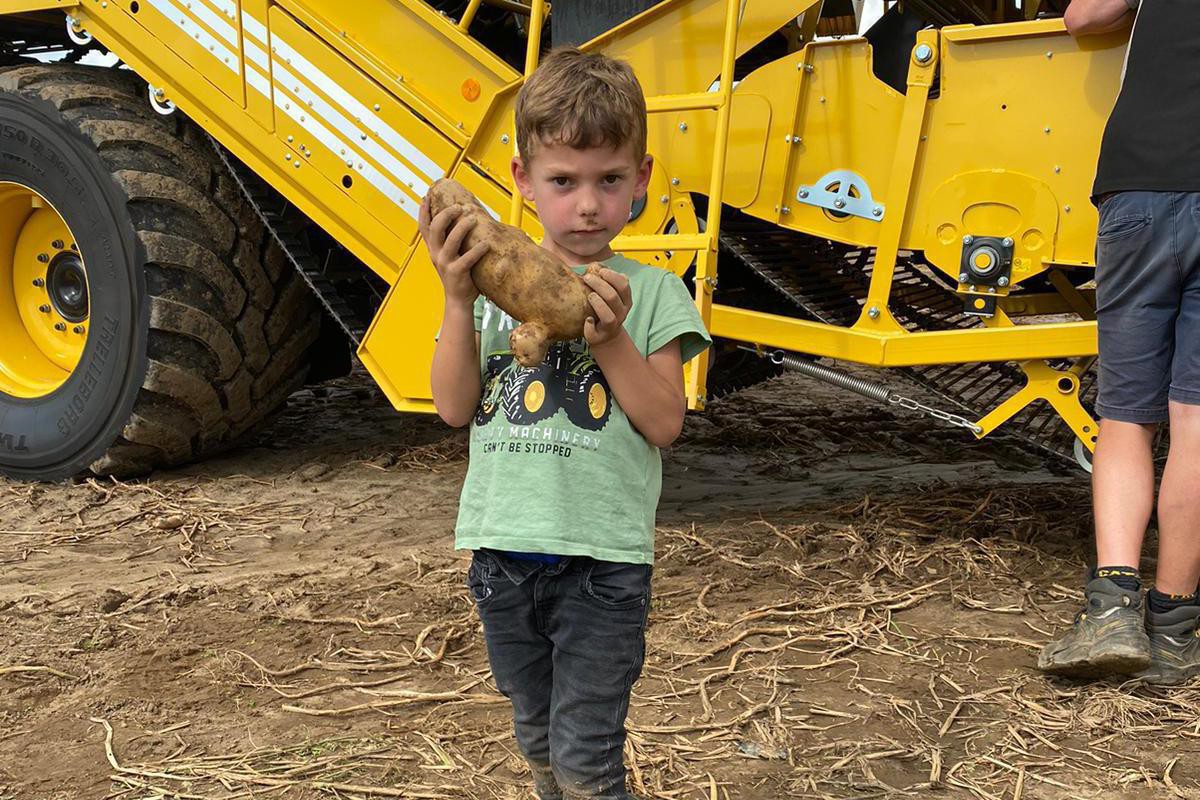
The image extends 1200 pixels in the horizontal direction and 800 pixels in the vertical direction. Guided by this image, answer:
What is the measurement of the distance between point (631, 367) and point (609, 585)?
11.7 inches

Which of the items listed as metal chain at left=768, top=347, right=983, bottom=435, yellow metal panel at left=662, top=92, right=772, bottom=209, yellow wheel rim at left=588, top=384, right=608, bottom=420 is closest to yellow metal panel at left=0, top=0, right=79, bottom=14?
yellow metal panel at left=662, top=92, right=772, bottom=209

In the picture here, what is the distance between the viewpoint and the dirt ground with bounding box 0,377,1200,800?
230 centimetres

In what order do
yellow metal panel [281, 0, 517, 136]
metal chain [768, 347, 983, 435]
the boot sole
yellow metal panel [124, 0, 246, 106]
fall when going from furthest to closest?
1. yellow metal panel [124, 0, 246, 106]
2. yellow metal panel [281, 0, 517, 136]
3. metal chain [768, 347, 983, 435]
4. the boot sole

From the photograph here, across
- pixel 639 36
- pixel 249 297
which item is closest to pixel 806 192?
pixel 639 36

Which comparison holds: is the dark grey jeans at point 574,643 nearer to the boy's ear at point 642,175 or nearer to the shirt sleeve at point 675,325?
the shirt sleeve at point 675,325

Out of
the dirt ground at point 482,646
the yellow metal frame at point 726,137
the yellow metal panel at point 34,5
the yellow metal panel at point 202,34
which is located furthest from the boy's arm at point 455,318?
the yellow metal panel at point 34,5

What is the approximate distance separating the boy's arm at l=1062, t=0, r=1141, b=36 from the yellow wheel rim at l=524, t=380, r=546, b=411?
1834 millimetres

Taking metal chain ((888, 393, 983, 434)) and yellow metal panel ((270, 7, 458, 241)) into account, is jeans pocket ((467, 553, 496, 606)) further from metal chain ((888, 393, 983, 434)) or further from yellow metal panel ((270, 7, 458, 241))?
yellow metal panel ((270, 7, 458, 241))

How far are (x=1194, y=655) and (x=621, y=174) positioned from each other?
6.10 ft

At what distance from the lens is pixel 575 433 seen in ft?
5.44

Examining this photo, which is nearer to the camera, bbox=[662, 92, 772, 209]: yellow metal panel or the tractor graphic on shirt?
the tractor graphic on shirt

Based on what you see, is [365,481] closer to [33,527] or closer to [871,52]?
[33,527]

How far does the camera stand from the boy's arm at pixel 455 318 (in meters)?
1.58

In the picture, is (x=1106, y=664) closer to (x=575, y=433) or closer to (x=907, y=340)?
(x=907, y=340)
